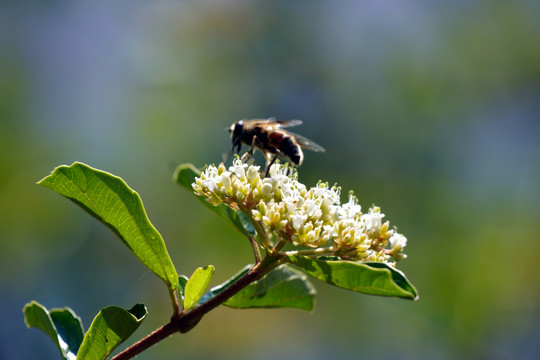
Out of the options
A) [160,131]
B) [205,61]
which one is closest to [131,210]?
[160,131]

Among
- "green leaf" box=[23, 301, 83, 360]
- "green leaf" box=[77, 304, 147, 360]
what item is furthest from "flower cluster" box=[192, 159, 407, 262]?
"green leaf" box=[23, 301, 83, 360]

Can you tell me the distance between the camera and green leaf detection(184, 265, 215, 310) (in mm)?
1888

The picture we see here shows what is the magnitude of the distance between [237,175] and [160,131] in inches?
385

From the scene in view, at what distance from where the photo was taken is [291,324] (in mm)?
11812

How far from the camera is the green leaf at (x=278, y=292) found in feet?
6.77

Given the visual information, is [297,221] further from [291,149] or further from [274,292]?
[291,149]

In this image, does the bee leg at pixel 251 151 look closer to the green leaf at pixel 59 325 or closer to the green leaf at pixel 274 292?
the green leaf at pixel 274 292

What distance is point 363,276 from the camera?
1.64 meters

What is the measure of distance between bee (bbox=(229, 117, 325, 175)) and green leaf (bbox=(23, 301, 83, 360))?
103cm

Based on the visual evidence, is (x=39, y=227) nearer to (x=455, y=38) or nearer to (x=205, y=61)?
(x=205, y=61)

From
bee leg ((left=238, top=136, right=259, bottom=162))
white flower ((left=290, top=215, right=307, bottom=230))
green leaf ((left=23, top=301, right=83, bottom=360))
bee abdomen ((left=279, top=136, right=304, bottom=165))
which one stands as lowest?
green leaf ((left=23, top=301, right=83, bottom=360))

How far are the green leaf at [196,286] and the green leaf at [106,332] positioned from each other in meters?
0.18

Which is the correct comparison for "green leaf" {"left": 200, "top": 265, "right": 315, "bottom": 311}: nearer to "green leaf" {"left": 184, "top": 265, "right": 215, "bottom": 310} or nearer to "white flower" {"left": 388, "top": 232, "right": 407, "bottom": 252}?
"green leaf" {"left": 184, "top": 265, "right": 215, "bottom": 310}

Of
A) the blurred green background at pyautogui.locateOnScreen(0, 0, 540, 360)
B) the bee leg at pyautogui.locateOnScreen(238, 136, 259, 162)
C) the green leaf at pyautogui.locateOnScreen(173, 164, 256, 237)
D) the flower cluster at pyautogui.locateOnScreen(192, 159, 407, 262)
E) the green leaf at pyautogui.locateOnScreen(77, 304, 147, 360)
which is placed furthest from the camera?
the blurred green background at pyautogui.locateOnScreen(0, 0, 540, 360)
